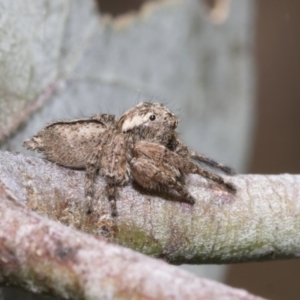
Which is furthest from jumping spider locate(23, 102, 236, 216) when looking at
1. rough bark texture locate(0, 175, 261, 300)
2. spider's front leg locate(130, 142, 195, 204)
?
rough bark texture locate(0, 175, 261, 300)

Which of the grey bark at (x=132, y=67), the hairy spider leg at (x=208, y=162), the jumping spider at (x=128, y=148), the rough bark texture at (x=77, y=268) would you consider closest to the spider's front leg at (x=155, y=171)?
the jumping spider at (x=128, y=148)

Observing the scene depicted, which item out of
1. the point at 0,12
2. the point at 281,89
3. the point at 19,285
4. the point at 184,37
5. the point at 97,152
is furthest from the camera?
the point at 281,89

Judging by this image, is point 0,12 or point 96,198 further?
point 0,12

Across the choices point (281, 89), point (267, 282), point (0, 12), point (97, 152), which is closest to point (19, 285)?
point (97, 152)

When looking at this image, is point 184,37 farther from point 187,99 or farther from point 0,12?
point 0,12

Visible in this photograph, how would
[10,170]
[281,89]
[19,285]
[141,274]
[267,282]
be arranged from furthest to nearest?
[281,89] → [267,282] → [10,170] → [19,285] → [141,274]

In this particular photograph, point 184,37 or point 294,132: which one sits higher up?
point 294,132

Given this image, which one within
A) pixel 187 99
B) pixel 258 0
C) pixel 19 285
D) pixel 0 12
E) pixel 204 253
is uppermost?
pixel 258 0
